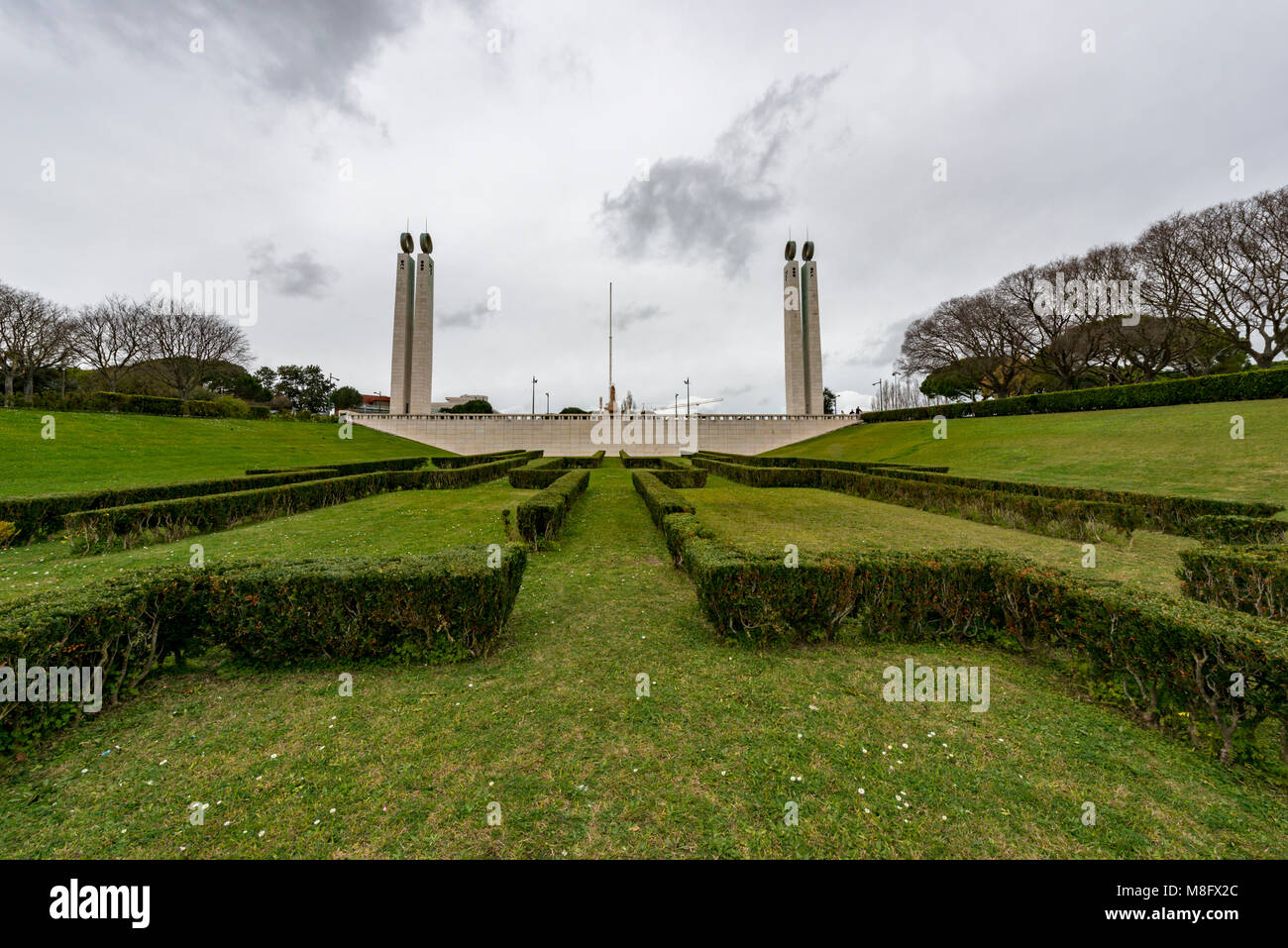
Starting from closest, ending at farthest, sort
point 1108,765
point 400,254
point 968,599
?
point 1108,765
point 968,599
point 400,254

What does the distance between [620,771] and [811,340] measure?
172 ft

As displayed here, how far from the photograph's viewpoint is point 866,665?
439 centimetres

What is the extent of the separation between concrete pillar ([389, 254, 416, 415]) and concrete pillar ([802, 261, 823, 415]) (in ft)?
131

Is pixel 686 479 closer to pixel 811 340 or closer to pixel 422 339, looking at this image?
pixel 422 339

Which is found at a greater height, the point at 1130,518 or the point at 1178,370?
the point at 1178,370

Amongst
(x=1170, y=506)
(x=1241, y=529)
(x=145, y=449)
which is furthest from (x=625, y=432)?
(x=1241, y=529)

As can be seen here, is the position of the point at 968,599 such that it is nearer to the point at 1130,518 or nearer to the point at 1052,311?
the point at 1130,518

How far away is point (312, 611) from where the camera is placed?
A: 4297mm

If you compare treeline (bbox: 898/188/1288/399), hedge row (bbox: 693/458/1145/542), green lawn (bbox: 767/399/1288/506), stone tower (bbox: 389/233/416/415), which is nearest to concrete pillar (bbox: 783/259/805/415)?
treeline (bbox: 898/188/1288/399)

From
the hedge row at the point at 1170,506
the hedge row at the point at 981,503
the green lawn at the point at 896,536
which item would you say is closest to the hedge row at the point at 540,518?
the green lawn at the point at 896,536

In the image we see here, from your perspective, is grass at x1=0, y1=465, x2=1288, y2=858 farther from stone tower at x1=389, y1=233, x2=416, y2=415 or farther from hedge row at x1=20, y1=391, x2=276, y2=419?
stone tower at x1=389, y1=233, x2=416, y2=415

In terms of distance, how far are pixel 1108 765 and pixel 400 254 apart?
177 ft
